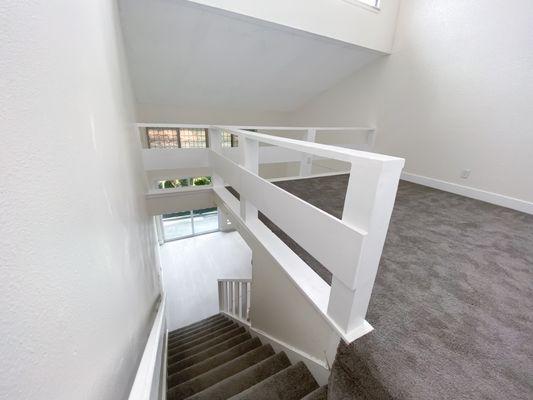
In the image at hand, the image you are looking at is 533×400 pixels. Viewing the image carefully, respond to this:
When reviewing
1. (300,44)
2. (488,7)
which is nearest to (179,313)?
(300,44)

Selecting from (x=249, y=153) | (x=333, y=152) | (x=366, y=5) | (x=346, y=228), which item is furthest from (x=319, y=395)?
(x=366, y=5)

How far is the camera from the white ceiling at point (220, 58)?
8.00 feet

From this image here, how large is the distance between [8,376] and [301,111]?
553 cm

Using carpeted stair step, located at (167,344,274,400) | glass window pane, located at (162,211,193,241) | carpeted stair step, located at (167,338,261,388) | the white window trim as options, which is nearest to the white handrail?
carpeted stair step, located at (167,344,274,400)

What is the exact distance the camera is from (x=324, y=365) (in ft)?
3.64

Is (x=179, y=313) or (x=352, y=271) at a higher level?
(x=352, y=271)

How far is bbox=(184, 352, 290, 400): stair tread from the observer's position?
133 cm

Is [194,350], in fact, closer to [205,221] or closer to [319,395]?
[319,395]

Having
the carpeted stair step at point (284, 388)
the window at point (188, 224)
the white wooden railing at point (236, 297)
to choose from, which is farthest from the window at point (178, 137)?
the carpeted stair step at point (284, 388)

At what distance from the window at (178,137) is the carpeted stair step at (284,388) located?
523 cm

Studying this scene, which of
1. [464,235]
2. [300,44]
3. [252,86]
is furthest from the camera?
[252,86]

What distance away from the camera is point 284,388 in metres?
1.17

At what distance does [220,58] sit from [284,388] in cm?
362

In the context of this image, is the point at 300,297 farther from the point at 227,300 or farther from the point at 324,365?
the point at 227,300
